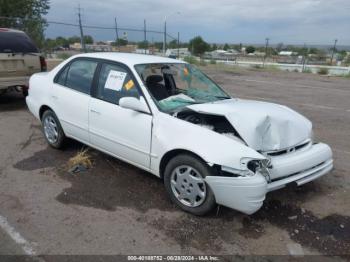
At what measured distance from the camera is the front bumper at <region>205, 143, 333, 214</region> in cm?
307

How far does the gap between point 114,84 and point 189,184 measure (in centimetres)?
165

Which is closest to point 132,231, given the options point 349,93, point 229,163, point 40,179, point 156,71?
point 229,163

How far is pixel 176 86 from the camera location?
4.72 metres

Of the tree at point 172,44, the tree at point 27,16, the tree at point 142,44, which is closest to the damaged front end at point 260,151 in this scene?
the tree at point 27,16

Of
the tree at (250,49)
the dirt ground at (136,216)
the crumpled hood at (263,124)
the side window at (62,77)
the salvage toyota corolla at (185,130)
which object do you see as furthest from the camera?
the tree at (250,49)

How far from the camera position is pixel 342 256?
9.70 ft

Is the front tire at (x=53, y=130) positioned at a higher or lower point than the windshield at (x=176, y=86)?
lower

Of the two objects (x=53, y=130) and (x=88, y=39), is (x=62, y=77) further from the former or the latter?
(x=88, y=39)

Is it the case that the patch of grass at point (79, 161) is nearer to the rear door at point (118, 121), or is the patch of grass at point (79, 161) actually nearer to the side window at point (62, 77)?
the rear door at point (118, 121)

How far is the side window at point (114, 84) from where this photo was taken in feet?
13.3

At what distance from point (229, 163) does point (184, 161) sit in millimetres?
502

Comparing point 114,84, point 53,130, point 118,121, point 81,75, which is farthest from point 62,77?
point 118,121

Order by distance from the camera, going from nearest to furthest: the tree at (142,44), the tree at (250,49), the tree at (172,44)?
1. the tree at (142,44)
2. the tree at (172,44)
3. the tree at (250,49)

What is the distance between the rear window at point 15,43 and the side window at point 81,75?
360 cm
